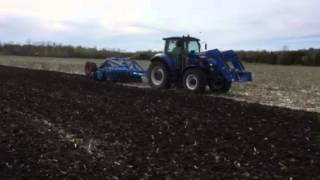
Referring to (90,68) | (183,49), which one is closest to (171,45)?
(183,49)

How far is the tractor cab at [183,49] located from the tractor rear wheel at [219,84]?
1.20 m

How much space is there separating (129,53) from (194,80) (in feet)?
181

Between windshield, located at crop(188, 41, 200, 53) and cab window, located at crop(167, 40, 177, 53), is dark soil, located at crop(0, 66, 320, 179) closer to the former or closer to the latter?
windshield, located at crop(188, 41, 200, 53)

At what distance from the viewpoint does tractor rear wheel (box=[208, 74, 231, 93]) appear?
20531 millimetres

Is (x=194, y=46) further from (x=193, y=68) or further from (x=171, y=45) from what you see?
(x=193, y=68)

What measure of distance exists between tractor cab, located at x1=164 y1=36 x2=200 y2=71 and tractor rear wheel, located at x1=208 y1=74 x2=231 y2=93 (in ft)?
3.93

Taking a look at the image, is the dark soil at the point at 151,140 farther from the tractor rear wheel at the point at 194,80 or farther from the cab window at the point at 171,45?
the cab window at the point at 171,45

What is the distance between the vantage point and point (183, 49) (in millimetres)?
21609

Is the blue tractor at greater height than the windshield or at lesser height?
lesser

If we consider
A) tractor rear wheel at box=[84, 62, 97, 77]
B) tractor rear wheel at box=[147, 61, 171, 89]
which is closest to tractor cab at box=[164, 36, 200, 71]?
tractor rear wheel at box=[147, 61, 171, 89]

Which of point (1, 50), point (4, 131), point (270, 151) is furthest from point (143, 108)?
point (1, 50)

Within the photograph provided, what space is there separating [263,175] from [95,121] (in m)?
5.03

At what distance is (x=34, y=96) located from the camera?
1652 cm

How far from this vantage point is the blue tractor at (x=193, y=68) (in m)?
20.3
